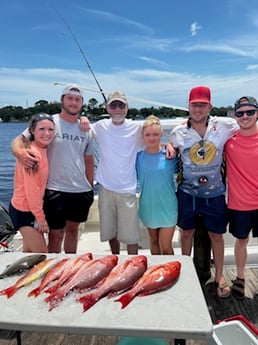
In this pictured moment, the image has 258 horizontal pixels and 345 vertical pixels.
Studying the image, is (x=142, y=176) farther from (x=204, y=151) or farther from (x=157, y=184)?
(x=204, y=151)

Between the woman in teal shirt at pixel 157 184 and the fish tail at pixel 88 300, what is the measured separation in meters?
1.58

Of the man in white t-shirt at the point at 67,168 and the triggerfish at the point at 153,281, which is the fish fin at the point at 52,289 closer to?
the triggerfish at the point at 153,281

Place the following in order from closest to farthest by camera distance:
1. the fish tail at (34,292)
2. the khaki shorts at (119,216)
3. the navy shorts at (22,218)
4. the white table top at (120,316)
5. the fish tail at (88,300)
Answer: the white table top at (120,316) < the fish tail at (88,300) < the fish tail at (34,292) < the navy shorts at (22,218) < the khaki shorts at (119,216)

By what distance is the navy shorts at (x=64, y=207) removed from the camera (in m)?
3.21

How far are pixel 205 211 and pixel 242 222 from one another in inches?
13.7

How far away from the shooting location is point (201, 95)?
9.94 ft

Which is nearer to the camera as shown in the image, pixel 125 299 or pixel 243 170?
pixel 125 299

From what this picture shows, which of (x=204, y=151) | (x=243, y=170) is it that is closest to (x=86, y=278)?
(x=204, y=151)

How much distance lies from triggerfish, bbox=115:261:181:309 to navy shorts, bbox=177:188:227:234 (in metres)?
1.29

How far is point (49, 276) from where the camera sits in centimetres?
190

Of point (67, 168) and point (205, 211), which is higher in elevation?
point (67, 168)

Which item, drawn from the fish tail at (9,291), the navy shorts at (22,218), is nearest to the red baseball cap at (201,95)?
the navy shorts at (22,218)

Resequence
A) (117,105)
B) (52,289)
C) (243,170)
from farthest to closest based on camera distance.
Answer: (117,105) < (243,170) < (52,289)

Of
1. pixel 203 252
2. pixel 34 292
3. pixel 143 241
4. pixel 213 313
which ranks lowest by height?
pixel 143 241
